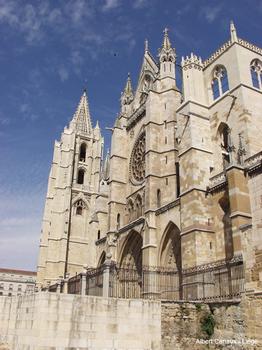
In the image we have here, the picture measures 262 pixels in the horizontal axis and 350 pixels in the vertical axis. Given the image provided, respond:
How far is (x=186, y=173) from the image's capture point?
16.6m

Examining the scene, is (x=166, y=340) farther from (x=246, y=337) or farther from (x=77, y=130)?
(x=77, y=130)

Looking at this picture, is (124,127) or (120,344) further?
(124,127)

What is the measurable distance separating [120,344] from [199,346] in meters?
2.15

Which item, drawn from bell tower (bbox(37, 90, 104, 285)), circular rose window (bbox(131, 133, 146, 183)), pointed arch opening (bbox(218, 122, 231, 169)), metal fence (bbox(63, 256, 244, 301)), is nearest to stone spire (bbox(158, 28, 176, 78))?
circular rose window (bbox(131, 133, 146, 183))

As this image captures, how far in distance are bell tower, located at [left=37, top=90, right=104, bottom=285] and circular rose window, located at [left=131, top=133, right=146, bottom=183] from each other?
23.1 feet

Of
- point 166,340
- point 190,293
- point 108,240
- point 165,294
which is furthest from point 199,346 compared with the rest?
point 108,240

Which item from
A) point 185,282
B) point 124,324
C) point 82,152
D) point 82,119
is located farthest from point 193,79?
point 82,119

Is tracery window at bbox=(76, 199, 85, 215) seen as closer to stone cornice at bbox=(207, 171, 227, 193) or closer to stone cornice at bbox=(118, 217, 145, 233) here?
stone cornice at bbox=(118, 217, 145, 233)

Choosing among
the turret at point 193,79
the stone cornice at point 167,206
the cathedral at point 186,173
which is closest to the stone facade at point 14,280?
the cathedral at point 186,173

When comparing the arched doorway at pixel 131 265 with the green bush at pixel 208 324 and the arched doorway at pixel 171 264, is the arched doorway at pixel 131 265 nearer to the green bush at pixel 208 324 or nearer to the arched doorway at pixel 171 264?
the arched doorway at pixel 171 264

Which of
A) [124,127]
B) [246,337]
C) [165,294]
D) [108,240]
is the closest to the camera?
[246,337]

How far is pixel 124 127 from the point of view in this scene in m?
26.0

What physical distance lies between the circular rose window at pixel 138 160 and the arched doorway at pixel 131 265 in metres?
3.95

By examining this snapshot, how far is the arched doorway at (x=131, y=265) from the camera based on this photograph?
1912 cm
